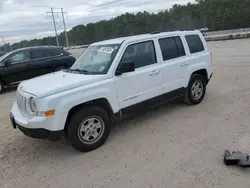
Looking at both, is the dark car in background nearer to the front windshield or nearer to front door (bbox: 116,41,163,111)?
the front windshield

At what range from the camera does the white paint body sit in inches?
148

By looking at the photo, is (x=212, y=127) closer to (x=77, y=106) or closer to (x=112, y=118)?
(x=112, y=118)

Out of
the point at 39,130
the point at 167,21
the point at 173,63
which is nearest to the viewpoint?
the point at 39,130

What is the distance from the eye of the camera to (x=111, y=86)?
4.32 metres

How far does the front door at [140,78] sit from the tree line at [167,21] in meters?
76.3

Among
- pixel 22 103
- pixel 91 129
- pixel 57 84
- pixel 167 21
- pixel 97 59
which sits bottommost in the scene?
pixel 91 129

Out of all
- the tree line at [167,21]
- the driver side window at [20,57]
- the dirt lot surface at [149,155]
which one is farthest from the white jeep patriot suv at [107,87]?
the tree line at [167,21]

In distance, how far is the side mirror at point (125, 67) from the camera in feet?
14.1

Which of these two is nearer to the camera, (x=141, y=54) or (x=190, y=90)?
(x=141, y=54)

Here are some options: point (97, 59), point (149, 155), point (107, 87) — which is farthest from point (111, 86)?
point (149, 155)

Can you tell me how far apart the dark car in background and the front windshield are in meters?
4.12

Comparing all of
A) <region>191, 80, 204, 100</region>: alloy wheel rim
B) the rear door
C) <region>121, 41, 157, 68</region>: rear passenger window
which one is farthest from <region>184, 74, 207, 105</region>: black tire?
the rear door

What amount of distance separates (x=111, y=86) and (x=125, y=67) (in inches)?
16.2

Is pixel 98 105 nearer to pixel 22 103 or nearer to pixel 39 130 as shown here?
pixel 39 130
